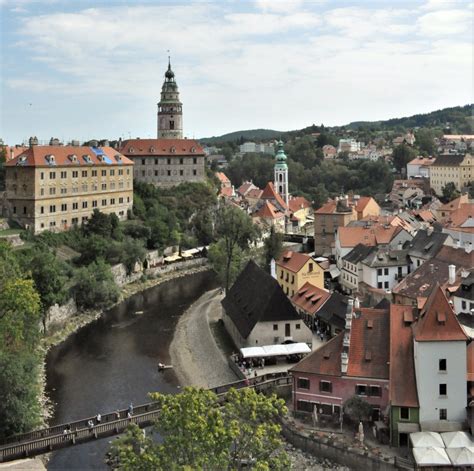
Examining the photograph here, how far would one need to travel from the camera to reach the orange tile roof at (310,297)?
3594 cm

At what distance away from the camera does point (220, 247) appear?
5019cm

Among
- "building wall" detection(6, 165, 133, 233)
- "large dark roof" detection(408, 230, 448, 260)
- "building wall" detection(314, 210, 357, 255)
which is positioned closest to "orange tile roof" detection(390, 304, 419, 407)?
"large dark roof" detection(408, 230, 448, 260)

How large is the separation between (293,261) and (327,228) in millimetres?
17862

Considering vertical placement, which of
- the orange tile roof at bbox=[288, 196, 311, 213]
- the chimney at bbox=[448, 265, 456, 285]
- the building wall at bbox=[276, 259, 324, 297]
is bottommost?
the building wall at bbox=[276, 259, 324, 297]

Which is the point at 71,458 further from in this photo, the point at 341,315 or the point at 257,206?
the point at 257,206

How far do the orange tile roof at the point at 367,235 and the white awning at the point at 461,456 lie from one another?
2737 centimetres

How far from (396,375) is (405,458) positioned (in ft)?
10.3

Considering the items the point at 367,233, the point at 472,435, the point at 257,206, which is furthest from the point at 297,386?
the point at 257,206

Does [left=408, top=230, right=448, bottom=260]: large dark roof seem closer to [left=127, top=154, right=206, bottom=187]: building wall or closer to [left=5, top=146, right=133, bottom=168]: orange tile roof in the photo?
[left=5, top=146, right=133, bottom=168]: orange tile roof

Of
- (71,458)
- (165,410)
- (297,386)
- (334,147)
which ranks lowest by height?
(71,458)

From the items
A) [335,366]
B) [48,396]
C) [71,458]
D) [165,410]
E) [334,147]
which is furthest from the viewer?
[334,147]

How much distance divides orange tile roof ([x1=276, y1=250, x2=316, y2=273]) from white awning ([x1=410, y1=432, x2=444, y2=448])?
1884 centimetres

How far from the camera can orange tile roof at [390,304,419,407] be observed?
901 inches

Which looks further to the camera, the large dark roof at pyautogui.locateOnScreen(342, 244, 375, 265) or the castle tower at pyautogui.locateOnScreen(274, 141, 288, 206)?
the castle tower at pyautogui.locateOnScreen(274, 141, 288, 206)
